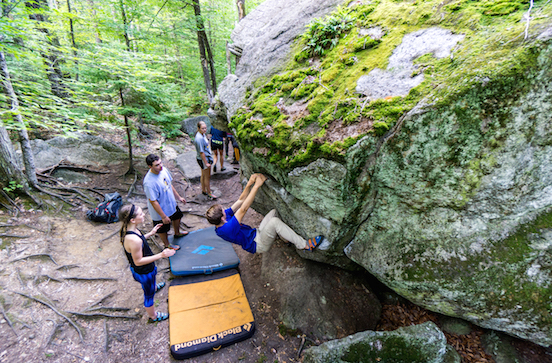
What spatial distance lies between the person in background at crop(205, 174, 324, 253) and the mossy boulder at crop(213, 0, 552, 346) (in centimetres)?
31

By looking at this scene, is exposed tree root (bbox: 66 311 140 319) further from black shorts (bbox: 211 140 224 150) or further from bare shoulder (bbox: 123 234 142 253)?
black shorts (bbox: 211 140 224 150)

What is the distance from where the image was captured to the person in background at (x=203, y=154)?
759 cm

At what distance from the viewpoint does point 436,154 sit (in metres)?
2.67

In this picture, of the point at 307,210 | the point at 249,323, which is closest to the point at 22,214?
the point at 249,323

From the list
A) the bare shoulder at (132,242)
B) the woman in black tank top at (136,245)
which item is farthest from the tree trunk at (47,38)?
the bare shoulder at (132,242)

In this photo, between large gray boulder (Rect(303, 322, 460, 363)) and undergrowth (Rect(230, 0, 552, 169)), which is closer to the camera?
undergrowth (Rect(230, 0, 552, 169))

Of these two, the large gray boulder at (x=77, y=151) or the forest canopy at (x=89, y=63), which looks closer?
the forest canopy at (x=89, y=63)

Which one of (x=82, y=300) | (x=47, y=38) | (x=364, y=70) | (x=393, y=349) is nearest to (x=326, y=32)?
(x=364, y=70)

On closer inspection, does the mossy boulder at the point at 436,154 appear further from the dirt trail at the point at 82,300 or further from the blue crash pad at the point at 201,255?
the blue crash pad at the point at 201,255

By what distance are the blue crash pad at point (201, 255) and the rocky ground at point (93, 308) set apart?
35cm

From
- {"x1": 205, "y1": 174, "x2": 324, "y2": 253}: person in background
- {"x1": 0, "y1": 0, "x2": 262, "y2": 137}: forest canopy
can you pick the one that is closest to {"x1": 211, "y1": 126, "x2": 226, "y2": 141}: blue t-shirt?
{"x1": 0, "y1": 0, "x2": 262, "y2": 137}: forest canopy

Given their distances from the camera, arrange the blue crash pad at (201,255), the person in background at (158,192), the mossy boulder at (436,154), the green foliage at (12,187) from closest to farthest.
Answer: the mossy boulder at (436,154), the person in background at (158,192), the blue crash pad at (201,255), the green foliage at (12,187)

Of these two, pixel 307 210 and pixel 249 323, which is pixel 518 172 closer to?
pixel 307 210

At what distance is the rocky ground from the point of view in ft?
12.4
